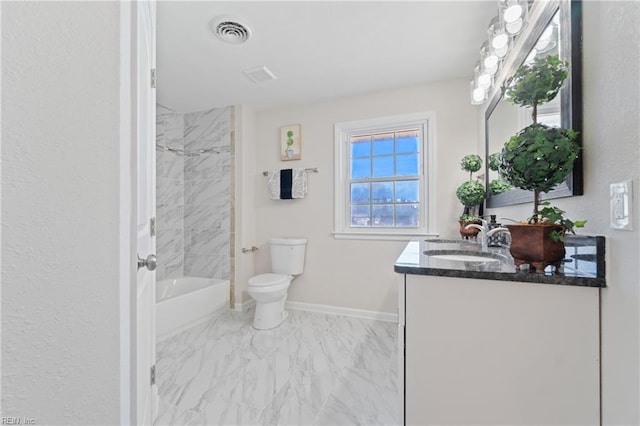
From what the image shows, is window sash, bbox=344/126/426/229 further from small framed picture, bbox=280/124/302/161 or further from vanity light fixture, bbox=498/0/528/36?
vanity light fixture, bbox=498/0/528/36

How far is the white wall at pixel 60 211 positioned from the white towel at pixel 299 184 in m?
2.36

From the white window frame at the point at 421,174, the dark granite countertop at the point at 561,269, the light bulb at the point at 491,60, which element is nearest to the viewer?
the dark granite countertop at the point at 561,269

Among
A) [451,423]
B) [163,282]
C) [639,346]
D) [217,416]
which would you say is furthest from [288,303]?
[639,346]

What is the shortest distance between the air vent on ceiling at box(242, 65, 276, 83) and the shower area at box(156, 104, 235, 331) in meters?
0.76

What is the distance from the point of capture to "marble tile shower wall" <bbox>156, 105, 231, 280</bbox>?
10.4 feet

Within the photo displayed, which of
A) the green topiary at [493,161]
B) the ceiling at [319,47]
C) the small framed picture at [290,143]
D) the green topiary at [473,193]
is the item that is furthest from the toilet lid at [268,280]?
the green topiary at [493,161]

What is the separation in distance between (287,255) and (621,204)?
2.49 metres

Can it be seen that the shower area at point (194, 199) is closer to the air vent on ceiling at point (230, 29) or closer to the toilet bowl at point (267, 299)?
the toilet bowl at point (267, 299)

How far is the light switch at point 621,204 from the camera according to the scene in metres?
0.69

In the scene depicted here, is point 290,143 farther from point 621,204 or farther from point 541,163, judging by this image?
point 621,204

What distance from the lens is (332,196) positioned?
291cm

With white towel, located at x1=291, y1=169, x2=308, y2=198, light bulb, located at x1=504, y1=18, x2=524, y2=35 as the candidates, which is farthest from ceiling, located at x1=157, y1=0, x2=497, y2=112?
white towel, located at x1=291, y1=169, x2=308, y2=198

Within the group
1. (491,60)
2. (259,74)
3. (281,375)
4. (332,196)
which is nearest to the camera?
(491,60)

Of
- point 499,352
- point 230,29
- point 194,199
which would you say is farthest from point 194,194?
point 499,352
